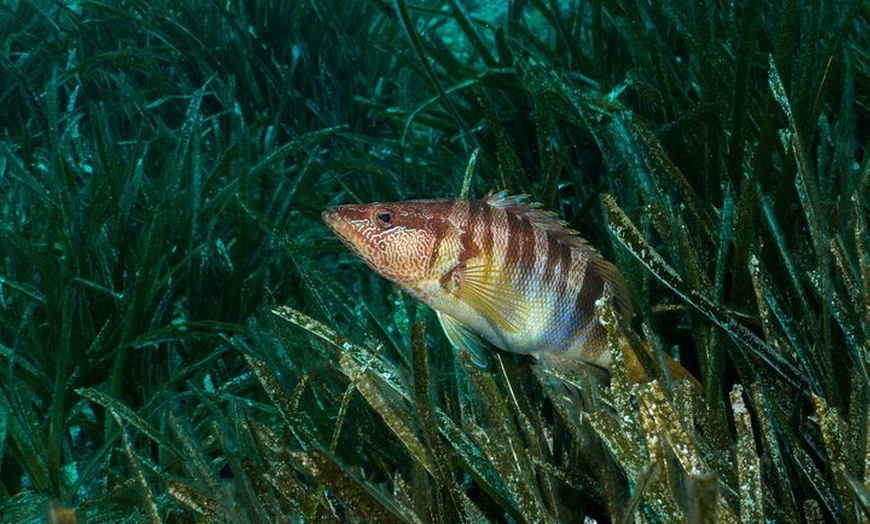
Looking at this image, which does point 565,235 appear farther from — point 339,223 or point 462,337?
point 339,223

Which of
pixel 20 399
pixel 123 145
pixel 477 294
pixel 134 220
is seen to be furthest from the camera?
pixel 123 145

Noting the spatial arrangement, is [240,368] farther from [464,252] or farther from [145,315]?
[464,252]

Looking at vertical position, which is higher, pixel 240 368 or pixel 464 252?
pixel 464 252

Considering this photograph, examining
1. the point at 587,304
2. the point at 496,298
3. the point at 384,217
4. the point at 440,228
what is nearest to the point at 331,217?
the point at 384,217

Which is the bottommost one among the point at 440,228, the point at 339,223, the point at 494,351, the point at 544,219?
the point at 494,351

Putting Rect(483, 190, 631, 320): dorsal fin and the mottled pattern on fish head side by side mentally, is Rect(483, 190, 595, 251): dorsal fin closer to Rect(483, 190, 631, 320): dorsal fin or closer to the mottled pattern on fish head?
Rect(483, 190, 631, 320): dorsal fin

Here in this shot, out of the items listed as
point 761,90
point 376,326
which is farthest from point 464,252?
point 761,90

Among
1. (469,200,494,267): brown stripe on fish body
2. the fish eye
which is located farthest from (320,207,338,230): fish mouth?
(469,200,494,267): brown stripe on fish body
